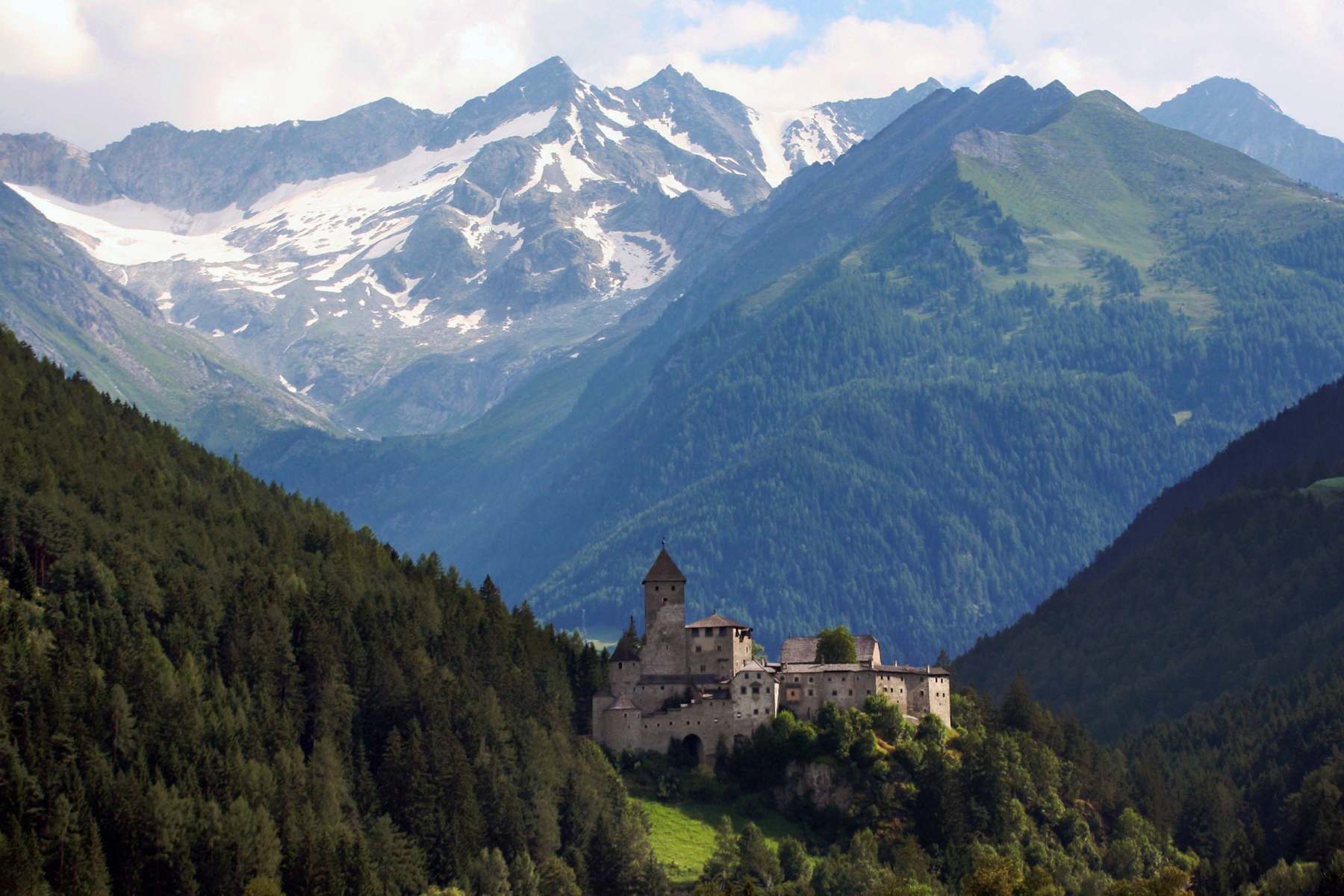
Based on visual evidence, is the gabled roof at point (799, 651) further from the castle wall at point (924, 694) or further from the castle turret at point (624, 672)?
the castle turret at point (624, 672)

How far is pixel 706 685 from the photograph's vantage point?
16462 centimetres

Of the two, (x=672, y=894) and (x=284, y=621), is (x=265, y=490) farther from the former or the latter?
(x=672, y=894)

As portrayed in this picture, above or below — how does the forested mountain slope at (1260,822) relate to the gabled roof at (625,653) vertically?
below

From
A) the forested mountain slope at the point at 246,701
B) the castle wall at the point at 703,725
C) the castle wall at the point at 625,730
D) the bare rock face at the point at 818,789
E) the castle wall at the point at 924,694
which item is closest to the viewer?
the forested mountain slope at the point at 246,701

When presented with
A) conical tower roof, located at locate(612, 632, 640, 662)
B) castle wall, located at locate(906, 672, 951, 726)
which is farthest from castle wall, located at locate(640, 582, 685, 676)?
castle wall, located at locate(906, 672, 951, 726)

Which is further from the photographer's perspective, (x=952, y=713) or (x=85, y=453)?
(x=952, y=713)

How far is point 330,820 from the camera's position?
132 metres

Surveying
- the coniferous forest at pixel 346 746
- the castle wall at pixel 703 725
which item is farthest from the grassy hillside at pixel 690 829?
the castle wall at pixel 703 725

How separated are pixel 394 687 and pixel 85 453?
116 feet

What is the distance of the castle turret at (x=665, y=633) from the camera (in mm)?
166625

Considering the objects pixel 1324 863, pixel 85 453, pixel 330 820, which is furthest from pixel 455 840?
pixel 1324 863

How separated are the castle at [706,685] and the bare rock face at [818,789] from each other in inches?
232

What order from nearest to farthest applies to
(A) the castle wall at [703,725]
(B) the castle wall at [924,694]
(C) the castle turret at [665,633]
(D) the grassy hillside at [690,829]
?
1. (D) the grassy hillside at [690,829]
2. (A) the castle wall at [703,725]
3. (B) the castle wall at [924,694]
4. (C) the castle turret at [665,633]

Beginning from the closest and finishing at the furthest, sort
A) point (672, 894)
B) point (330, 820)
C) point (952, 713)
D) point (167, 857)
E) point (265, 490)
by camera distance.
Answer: point (167, 857), point (330, 820), point (672, 894), point (952, 713), point (265, 490)
